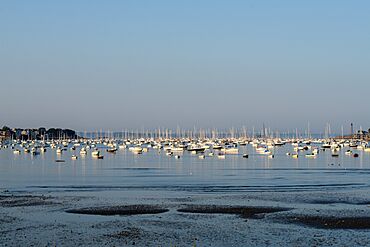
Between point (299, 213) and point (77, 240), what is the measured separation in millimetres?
14329

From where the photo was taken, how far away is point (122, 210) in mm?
37938

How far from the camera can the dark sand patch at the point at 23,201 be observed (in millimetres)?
41375

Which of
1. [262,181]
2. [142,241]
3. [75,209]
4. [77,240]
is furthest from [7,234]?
[262,181]

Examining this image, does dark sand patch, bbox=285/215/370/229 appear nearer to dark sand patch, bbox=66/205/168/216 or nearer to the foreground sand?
the foreground sand

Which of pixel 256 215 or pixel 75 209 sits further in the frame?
pixel 75 209

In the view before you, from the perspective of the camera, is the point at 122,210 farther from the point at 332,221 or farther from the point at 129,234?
the point at 332,221

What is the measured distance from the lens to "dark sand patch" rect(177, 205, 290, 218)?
36250 mm

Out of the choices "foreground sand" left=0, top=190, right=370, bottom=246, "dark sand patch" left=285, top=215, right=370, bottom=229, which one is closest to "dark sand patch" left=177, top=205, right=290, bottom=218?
"foreground sand" left=0, top=190, right=370, bottom=246

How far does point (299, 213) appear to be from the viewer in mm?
36031

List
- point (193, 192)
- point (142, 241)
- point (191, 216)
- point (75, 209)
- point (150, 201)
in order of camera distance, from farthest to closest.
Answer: point (193, 192) < point (150, 201) < point (75, 209) < point (191, 216) < point (142, 241)

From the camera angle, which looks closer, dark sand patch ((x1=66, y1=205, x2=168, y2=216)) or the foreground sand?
the foreground sand

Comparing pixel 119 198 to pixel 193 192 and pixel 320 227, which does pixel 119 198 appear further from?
pixel 320 227

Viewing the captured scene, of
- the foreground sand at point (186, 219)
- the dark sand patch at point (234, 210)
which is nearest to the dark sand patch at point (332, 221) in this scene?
the foreground sand at point (186, 219)

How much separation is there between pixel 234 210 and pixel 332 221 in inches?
270
